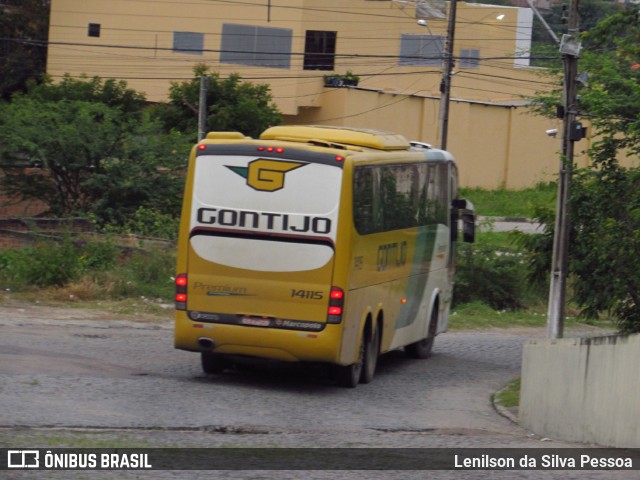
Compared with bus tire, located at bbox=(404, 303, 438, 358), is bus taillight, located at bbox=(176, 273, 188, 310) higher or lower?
higher

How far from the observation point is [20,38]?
57781 millimetres

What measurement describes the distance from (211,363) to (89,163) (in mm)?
15159

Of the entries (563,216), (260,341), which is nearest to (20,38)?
(563,216)

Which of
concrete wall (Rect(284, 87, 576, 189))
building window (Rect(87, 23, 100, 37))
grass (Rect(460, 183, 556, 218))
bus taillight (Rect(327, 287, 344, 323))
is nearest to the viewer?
bus taillight (Rect(327, 287, 344, 323))

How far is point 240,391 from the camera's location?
14555mm

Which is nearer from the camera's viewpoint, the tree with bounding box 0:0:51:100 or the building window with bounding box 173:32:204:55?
the building window with bounding box 173:32:204:55

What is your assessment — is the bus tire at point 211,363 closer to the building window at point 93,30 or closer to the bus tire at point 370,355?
the bus tire at point 370,355

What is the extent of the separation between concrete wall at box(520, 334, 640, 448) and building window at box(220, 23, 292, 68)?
39.7 m

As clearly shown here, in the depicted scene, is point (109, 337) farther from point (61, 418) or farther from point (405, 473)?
point (405, 473)

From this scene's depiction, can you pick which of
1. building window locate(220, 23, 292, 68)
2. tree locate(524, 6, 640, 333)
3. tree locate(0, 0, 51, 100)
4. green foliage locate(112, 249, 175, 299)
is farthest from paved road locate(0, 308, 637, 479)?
tree locate(0, 0, 51, 100)

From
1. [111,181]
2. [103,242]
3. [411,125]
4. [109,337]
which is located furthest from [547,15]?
[109,337]

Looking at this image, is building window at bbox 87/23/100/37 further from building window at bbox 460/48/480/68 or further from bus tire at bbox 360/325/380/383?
bus tire at bbox 360/325/380/383

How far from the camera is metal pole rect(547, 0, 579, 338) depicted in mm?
21219

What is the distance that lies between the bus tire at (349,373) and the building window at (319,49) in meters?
38.4
